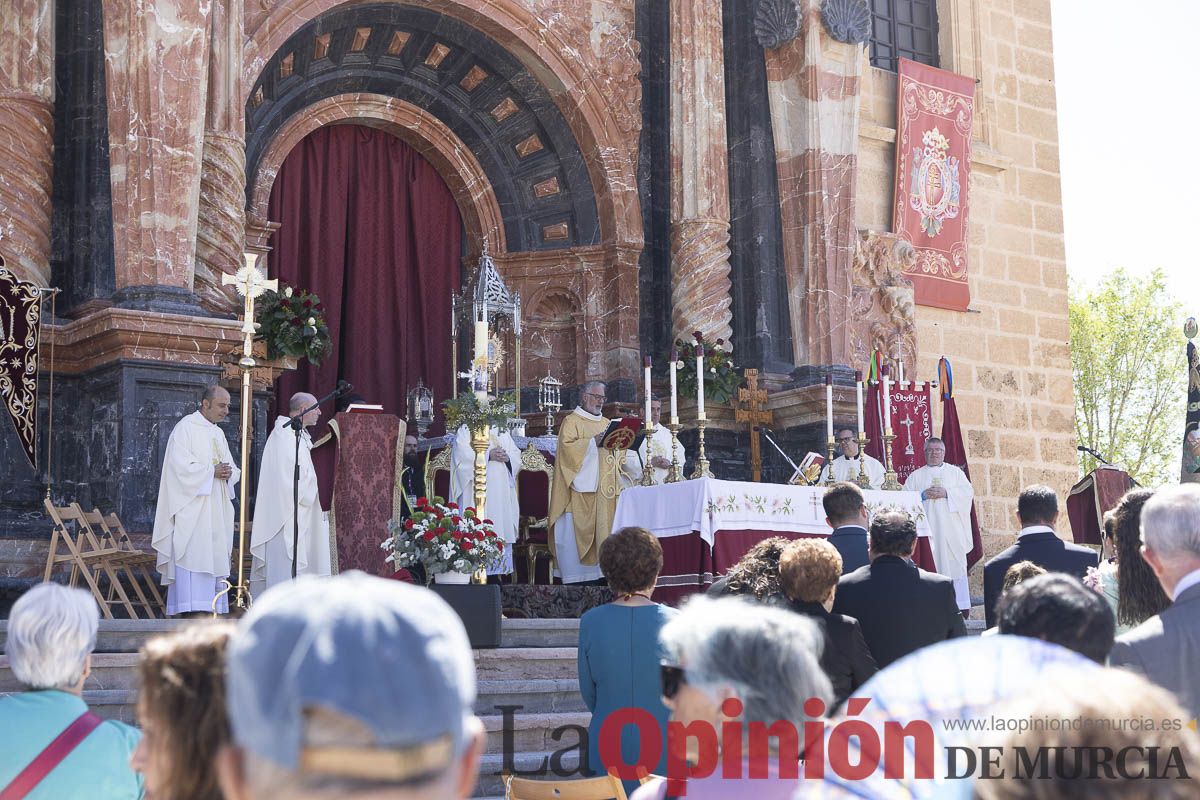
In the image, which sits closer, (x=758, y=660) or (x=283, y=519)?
(x=758, y=660)

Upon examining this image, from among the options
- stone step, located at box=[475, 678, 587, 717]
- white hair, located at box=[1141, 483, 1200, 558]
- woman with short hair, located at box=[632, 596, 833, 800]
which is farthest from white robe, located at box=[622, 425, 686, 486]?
woman with short hair, located at box=[632, 596, 833, 800]

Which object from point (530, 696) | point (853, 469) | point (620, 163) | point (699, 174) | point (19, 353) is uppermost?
point (620, 163)

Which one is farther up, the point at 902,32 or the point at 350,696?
the point at 902,32

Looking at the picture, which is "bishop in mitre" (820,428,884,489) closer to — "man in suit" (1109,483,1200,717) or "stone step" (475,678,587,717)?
"stone step" (475,678,587,717)

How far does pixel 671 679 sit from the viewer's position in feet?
8.87

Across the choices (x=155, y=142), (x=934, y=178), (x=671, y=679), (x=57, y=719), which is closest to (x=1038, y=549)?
(x=671, y=679)

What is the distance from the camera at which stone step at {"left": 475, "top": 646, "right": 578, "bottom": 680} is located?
295 inches

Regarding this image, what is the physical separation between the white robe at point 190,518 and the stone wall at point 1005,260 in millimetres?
7749

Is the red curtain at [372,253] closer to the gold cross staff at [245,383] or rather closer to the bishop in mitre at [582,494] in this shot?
the bishop in mitre at [582,494]

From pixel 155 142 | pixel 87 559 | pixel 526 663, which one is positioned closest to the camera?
pixel 526 663

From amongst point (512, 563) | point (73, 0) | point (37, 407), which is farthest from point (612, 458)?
point (73, 0)

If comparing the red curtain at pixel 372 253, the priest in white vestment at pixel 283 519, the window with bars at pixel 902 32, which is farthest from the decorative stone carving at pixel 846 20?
the priest in white vestment at pixel 283 519

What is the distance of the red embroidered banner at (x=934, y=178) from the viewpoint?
1463 centimetres

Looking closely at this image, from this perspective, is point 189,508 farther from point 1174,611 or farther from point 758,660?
point 758,660
